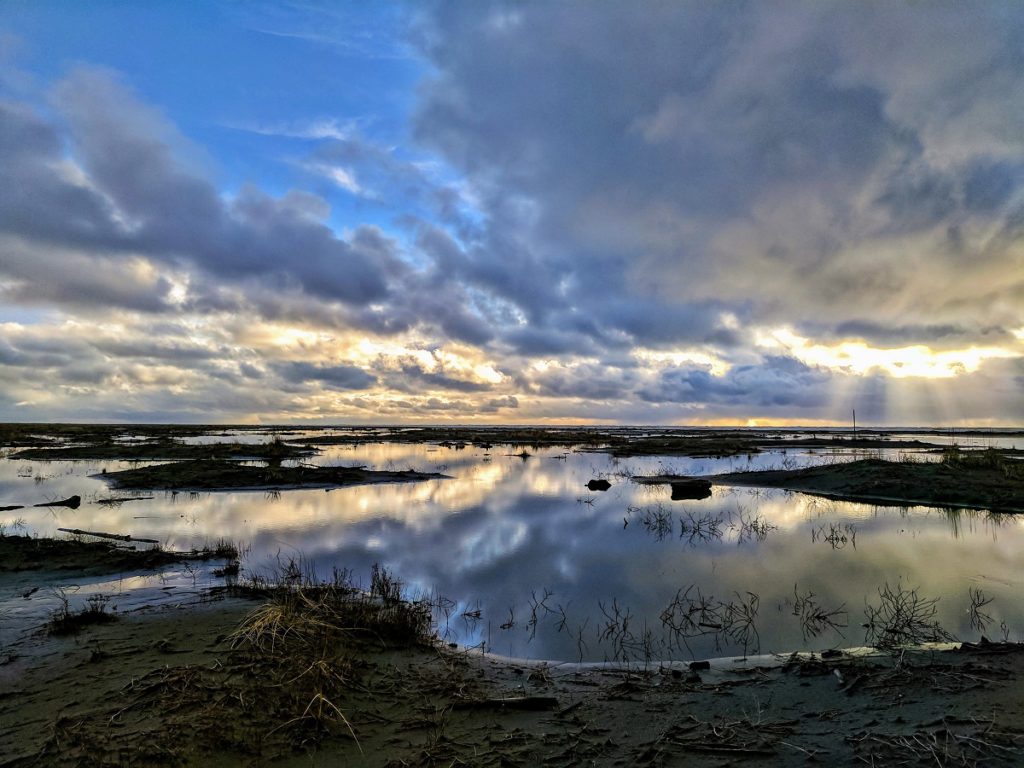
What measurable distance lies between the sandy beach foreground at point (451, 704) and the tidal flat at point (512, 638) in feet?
0.12

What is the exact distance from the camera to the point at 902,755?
16.4ft

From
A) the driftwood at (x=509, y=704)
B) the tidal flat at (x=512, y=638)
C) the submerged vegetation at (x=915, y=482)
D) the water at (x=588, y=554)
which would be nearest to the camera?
the tidal flat at (x=512, y=638)

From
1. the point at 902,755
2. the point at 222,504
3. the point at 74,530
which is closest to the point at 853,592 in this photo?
the point at 902,755

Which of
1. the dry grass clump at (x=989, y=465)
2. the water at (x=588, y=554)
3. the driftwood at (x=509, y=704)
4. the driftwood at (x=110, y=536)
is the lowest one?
the water at (x=588, y=554)

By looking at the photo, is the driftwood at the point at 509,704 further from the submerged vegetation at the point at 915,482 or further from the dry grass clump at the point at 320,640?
the submerged vegetation at the point at 915,482

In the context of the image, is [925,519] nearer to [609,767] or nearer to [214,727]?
[609,767]

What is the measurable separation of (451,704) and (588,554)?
9.47m

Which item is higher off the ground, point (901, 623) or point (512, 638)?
point (901, 623)

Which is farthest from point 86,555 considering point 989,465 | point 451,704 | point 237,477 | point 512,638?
point 989,465

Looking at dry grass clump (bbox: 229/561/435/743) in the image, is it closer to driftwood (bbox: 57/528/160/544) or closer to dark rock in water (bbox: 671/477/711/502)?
driftwood (bbox: 57/528/160/544)

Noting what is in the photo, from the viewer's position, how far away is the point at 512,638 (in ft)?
30.6

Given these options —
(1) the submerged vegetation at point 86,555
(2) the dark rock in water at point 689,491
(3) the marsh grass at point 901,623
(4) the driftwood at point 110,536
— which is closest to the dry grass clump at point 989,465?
(2) the dark rock in water at point 689,491

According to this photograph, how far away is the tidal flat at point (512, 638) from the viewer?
5.44m

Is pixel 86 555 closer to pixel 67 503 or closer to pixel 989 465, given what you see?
pixel 67 503
